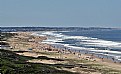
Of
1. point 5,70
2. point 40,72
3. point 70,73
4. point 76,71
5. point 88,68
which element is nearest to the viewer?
point 5,70

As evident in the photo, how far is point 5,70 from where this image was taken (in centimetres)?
3891

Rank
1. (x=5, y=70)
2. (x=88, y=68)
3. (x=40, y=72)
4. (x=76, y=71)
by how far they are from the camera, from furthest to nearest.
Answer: (x=88, y=68) < (x=76, y=71) < (x=40, y=72) < (x=5, y=70)

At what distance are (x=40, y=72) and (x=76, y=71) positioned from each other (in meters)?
9.64

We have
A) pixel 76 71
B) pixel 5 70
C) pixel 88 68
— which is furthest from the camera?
pixel 88 68

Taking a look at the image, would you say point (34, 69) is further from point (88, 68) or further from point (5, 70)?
point (88, 68)

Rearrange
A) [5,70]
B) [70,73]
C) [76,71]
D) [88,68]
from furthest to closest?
[88,68] < [76,71] < [70,73] < [5,70]

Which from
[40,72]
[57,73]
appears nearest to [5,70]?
[40,72]

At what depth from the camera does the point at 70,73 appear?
47.3 meters

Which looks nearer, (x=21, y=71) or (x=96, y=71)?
(x=21, y=71)

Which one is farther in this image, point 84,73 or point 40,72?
point 84,73

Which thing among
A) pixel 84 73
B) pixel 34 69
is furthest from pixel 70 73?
pixel 34 69

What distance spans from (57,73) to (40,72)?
2.79 meters

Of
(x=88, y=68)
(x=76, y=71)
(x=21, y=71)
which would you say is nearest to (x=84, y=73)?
(x=76, y=71)

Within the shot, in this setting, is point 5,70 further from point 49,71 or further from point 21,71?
point 49,71
